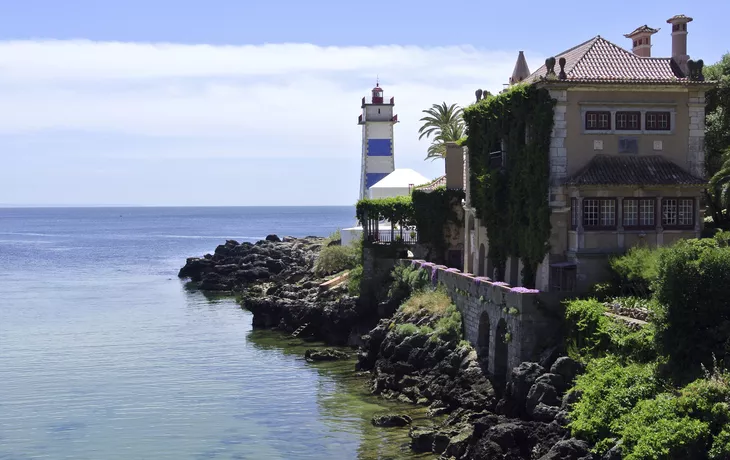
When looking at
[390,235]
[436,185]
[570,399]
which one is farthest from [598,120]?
[390,235]

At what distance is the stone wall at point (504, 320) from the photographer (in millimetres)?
32812

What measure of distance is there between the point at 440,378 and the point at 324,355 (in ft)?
35.4

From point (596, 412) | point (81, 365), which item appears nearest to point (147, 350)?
point (81, 365)

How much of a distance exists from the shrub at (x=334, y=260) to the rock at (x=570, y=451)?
124 feet

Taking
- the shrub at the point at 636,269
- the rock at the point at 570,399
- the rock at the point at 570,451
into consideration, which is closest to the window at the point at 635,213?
the shrub at the point at 636,269

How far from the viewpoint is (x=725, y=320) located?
2655 centimetres

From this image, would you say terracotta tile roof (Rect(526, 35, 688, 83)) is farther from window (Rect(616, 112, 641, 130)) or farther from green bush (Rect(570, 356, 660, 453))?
green bush (Rect(570, 356, 660, 453))

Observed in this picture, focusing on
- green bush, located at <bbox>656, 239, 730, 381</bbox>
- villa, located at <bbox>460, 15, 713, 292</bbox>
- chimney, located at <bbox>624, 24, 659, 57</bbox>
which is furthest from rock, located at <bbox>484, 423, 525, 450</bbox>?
chimney, located at <bbox>624, 24, 659, 57</bbox>

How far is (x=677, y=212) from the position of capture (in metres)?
37.7

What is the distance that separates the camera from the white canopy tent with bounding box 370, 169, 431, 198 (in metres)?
67.5

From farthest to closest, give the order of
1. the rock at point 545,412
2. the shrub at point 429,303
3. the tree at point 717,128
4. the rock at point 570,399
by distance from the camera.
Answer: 1. the tree at point 717,128
2. the shrub at point 429,303
3. the rock at point 545,412
4. the rock at point 570,399

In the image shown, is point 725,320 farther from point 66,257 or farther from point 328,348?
point 66,257

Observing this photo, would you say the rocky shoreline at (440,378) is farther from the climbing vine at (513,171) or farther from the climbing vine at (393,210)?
the climbing vine at (393,210)

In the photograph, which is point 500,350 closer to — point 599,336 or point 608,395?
point 599,336
